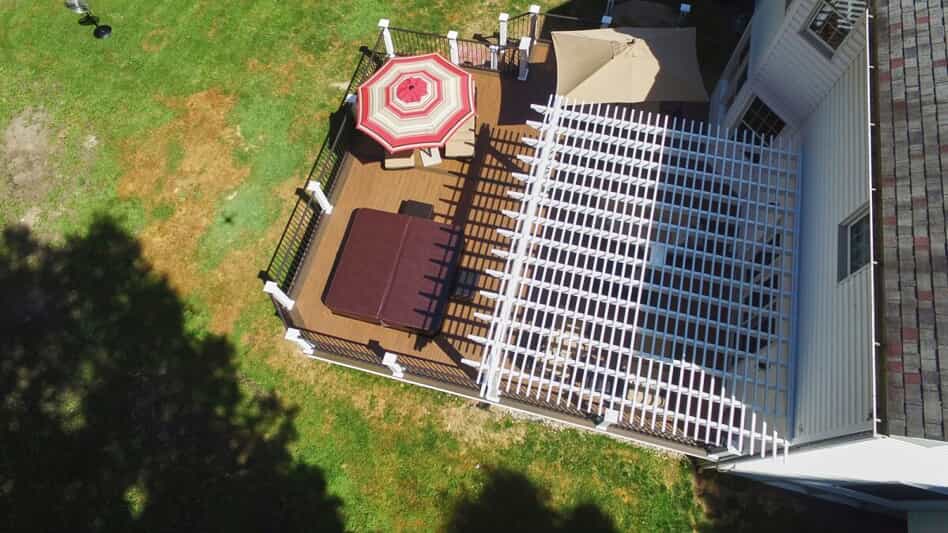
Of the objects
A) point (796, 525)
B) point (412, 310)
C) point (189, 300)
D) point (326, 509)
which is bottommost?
point (326, 509)

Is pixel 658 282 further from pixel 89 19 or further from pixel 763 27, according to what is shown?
pixel 89 19

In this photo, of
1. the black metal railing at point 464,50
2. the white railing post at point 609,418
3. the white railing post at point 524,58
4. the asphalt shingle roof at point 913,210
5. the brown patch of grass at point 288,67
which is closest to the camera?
the asphalt shingle roof at point 913,210

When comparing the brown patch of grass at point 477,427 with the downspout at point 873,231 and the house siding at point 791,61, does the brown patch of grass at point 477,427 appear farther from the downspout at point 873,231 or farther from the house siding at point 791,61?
the house siding at point 791,61

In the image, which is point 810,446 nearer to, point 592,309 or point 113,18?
point 592,309

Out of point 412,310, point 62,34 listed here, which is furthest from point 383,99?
point 62,34

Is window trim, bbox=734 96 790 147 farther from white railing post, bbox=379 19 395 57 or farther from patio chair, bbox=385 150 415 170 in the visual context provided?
white railing post, bbox=379 19 395 57

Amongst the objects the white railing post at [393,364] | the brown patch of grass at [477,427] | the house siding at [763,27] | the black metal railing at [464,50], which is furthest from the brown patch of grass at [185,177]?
the house siding at [763,27]
